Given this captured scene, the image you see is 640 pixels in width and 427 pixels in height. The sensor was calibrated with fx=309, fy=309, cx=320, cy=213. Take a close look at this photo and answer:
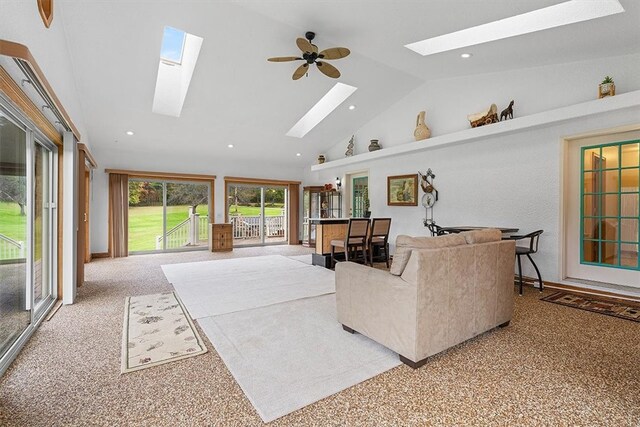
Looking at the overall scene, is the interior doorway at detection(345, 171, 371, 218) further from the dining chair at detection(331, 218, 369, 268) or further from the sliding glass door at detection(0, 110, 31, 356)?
the sliding glass door at detection(0, 110, 31, 356)

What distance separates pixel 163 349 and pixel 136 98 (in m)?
4.65

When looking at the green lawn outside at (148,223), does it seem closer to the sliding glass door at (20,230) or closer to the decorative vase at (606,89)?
the sliding glass door at (20,230)

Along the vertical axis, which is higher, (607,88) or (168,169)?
(607,88)

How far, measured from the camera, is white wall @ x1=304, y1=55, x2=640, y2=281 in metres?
4.18

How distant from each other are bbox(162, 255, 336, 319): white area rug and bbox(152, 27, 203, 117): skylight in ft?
10.4

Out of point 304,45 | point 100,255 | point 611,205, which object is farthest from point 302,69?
point 100,255

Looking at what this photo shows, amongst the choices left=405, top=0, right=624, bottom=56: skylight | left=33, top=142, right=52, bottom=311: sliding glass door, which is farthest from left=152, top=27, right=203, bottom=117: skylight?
left=405, top=0, right=624, bottom=56: skylight

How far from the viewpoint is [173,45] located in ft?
16.2

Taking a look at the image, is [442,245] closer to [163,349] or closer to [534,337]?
[534,337]

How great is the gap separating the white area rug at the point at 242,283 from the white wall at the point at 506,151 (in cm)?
271

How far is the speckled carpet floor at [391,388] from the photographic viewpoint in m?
1.69

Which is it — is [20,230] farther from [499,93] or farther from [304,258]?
[499,93]

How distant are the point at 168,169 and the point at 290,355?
279 inches

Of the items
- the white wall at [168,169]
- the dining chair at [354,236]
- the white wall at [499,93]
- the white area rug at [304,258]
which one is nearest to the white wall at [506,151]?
the white wall at [499,93]
